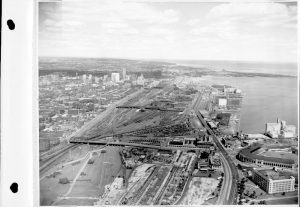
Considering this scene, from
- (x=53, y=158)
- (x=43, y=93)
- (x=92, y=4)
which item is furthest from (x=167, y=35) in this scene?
(x=53, y=158)

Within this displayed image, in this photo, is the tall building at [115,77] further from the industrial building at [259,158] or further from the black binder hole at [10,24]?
the industrial building at [259,158]

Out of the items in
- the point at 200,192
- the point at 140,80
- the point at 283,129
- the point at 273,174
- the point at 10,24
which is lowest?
the point at 200,192

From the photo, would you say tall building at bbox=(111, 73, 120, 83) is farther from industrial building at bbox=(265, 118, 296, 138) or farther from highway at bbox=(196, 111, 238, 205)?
industrial building at bbox=(265, 118, 296, 138)

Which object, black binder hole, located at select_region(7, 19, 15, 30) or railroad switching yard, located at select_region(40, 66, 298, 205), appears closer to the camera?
black binder hole, located at select_region(7, 19, 15, 30)

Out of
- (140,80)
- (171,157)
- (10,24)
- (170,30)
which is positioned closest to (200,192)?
(171,157)

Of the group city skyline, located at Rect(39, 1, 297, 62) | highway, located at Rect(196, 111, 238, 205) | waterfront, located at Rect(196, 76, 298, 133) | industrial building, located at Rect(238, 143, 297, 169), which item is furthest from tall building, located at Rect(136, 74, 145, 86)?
industrial building, located at Rect(238, 143, 297, 169)

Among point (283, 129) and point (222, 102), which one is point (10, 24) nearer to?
point (222, 102)

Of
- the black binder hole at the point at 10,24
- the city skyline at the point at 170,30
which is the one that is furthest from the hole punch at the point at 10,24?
the city skyline at the point at 170,30
